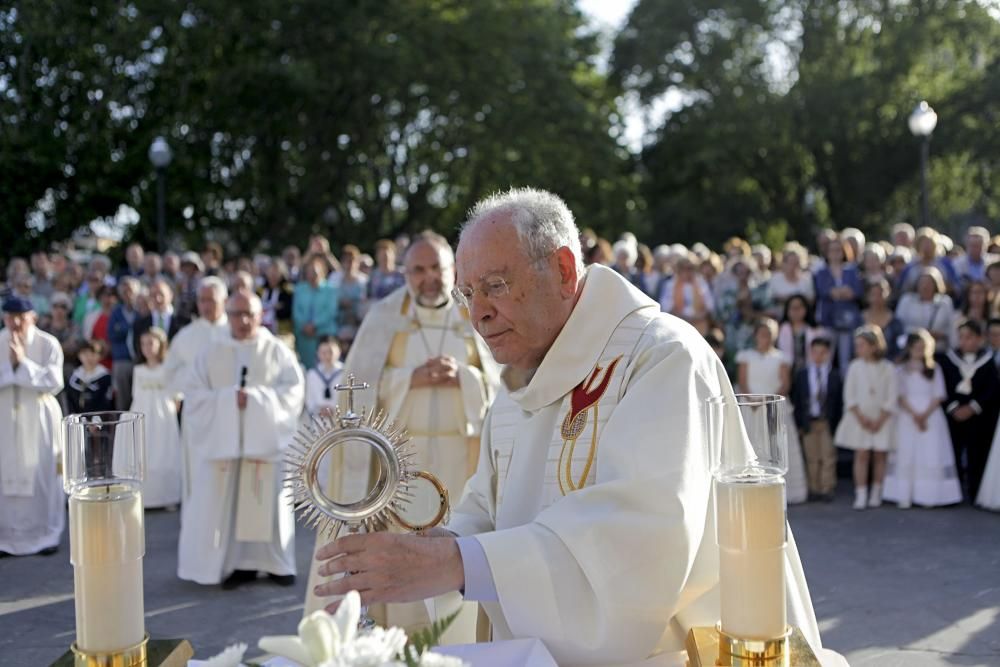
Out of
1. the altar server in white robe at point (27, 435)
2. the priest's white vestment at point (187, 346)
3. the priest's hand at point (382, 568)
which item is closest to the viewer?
the priest's hand at point (382, 568)

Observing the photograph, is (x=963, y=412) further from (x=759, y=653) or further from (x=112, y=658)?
(x=112, y=658)

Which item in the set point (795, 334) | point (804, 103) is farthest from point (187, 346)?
point (804, 103)

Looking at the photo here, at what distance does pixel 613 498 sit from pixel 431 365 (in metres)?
3.58

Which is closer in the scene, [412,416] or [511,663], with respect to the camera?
[511,663]

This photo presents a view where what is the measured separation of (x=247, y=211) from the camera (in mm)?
24172

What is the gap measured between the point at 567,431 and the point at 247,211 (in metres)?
22.4

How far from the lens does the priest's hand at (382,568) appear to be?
222 cm

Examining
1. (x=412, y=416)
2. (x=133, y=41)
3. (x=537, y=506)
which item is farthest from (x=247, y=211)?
(x=537, y=506)

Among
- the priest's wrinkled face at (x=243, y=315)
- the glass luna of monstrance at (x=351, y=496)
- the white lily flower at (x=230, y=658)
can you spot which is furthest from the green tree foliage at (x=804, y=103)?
the white lily flower at (x=230, y=658)

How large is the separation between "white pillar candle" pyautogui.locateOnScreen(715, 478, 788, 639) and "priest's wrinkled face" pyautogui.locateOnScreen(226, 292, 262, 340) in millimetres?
5754

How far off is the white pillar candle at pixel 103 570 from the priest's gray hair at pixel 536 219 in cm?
111

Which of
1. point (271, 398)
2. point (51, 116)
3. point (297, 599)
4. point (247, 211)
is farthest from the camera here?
point (247, 211)

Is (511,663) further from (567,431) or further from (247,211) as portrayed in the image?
(247,211)

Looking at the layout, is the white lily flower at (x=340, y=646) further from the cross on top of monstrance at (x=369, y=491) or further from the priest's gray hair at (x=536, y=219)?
the priest's gray hair at (x=536, y=219)
